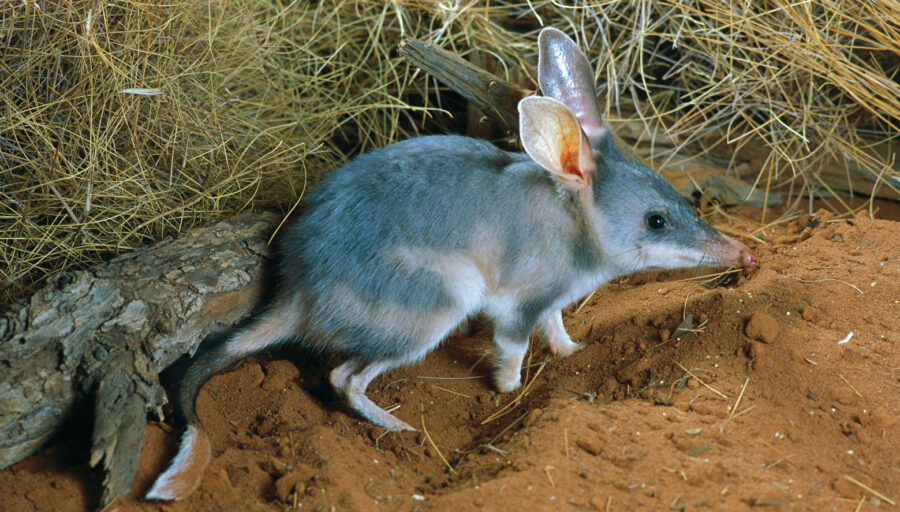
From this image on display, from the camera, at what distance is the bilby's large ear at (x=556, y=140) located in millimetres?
3246

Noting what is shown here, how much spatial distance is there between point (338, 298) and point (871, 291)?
2659mm

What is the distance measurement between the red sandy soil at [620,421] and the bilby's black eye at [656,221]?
0.49 metres

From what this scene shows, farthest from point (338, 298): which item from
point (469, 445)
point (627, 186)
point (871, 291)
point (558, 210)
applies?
point (871, 291)

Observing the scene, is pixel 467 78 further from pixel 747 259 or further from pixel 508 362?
pixel 747 259

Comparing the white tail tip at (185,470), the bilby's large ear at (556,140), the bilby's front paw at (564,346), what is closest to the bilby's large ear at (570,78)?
the bilby's large ear at (556,140)

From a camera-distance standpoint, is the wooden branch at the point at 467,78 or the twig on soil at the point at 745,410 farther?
the wooden branch at the point at 467,78

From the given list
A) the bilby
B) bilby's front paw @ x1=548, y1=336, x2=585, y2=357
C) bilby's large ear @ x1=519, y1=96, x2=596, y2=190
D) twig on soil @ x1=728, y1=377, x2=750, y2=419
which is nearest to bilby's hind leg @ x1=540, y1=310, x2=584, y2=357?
bilby's front paw @ x1=548, y1=336, x2=585, y2=357

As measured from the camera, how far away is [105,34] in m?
3.68

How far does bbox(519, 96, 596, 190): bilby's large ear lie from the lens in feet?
10.6

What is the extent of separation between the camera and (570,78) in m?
3.70

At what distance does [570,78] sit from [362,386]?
1806 mm

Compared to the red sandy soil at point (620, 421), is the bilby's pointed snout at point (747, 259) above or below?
above

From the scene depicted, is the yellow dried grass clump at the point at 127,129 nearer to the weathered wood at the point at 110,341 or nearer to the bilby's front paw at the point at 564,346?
the weathered wood at the point at 110,341

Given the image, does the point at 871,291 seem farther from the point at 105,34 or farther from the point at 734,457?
the point at 105,34
